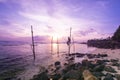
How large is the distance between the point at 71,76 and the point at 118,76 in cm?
417

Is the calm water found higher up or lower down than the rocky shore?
lower down

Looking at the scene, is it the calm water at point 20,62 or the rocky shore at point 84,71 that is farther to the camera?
the calm water at point 20,62

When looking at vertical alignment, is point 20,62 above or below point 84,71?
below

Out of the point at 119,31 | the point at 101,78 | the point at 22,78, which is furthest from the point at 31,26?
the point at 119,31

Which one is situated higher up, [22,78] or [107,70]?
[107,70]

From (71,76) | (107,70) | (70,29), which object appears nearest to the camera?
(71,76)

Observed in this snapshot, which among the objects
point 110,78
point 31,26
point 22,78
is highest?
point 31,26

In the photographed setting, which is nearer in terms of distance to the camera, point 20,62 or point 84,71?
point 84,71

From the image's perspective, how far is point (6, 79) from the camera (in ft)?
66.6

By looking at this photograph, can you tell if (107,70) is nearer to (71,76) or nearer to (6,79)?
(71,76)

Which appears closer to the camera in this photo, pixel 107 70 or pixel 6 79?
pixel 107 70

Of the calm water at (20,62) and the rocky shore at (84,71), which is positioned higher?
the rocky shore at (84,71)

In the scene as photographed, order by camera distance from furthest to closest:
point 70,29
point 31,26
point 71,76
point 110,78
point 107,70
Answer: point 70,29 < point 31,26 < point 107,70 < point 71,76 < point 110,78

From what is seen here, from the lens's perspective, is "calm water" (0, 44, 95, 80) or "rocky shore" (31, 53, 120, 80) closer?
"rocky shore" (31, 53, 120, 80)
